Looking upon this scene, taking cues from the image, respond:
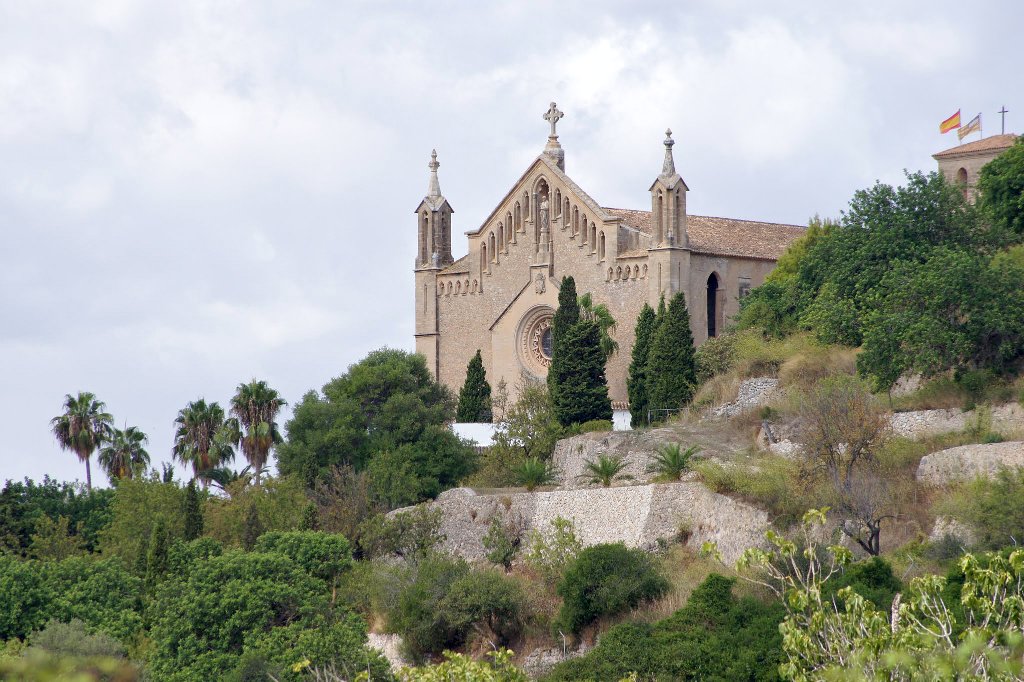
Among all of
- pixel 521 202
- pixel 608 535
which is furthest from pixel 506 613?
pixel 521 202

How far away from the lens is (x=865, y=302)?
46.9 m

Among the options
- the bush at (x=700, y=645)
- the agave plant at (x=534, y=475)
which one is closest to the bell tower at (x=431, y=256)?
the agave plant at (x=534, y=475)

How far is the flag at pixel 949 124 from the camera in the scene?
62094 mm

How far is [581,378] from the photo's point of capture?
5316 centimetres

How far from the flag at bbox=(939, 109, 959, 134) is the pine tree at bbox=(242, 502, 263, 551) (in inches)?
1159

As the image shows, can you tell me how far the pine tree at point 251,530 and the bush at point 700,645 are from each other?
13.7m

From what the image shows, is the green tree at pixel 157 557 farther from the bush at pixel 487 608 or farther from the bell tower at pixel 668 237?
the bell tower at pixel 668 237

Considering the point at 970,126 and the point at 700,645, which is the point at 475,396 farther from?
the point at 700,645

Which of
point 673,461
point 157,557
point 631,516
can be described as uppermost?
point 673,461

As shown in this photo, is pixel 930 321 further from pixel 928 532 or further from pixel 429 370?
pixel 429 370

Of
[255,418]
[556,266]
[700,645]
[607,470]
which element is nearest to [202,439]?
[255,418]

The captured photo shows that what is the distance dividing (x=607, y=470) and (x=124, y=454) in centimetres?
2794

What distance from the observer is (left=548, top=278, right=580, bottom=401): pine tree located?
54.2 m

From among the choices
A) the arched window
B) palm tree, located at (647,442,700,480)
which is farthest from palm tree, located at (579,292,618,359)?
palm tree, located at (647,442,700,480)
